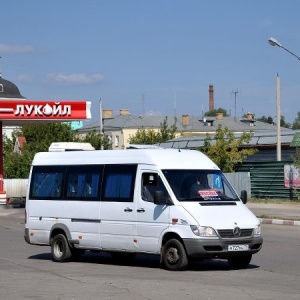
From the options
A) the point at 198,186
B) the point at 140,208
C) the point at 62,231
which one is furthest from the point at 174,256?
the point at 62,231

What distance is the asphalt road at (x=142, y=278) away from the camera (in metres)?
12.3

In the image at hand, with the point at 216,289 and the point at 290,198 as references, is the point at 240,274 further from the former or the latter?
the point at 290,198

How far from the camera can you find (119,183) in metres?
16.7

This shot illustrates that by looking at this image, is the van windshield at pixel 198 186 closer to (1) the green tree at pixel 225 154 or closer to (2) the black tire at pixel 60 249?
(2) the black tire at pixel 60 249

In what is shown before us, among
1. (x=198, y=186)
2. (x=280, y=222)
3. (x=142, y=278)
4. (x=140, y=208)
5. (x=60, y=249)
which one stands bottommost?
(x=142, y=278)

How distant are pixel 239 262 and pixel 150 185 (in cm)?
210

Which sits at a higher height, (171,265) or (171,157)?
(171,157)

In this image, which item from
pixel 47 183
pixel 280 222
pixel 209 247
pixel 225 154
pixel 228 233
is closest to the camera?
pixel 209 247

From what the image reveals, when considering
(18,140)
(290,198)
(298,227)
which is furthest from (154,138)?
(298,227)

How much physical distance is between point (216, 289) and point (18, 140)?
80510 mm

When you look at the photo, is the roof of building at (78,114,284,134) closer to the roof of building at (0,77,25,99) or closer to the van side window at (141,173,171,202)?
the roof of building at (0,77,25,99)

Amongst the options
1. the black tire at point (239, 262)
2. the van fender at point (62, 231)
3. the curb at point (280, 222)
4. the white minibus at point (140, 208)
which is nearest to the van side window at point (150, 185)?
the white minibus at point (140, 208)

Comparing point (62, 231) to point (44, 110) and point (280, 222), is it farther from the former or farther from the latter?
point (44, 110)

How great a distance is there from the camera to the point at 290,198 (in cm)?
4338
